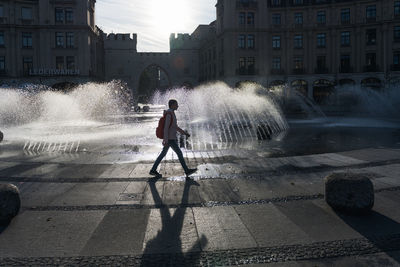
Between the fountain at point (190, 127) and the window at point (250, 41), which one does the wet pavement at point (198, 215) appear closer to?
the fountain at point (190, 127)

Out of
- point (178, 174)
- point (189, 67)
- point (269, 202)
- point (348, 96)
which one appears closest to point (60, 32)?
point (189, 67)

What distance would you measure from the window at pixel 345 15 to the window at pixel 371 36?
3.22 meters

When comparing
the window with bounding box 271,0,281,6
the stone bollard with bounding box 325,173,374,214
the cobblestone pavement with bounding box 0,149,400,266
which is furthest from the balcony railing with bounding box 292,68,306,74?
the stone bollard with bounding box 325,173,374,214

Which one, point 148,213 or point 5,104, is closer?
point 148,213

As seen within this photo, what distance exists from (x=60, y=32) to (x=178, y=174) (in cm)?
4381

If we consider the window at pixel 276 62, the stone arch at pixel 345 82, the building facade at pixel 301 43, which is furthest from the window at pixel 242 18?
the stone arch at pixel 345 82

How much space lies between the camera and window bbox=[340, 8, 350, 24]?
46219 mm

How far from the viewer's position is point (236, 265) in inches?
143

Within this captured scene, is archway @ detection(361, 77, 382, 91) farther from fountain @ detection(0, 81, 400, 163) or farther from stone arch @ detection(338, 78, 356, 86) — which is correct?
fountain @ detection(0, 81, 400, 163)

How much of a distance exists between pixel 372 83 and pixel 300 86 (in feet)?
31.3

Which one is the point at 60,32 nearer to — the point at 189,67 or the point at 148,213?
the point at 189,67

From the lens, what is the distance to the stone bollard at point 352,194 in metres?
5.08

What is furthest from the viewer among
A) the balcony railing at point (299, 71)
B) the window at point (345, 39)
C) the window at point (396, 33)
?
the balcony railing at point (299, 71)

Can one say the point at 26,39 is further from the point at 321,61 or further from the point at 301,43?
the point at 321,61
